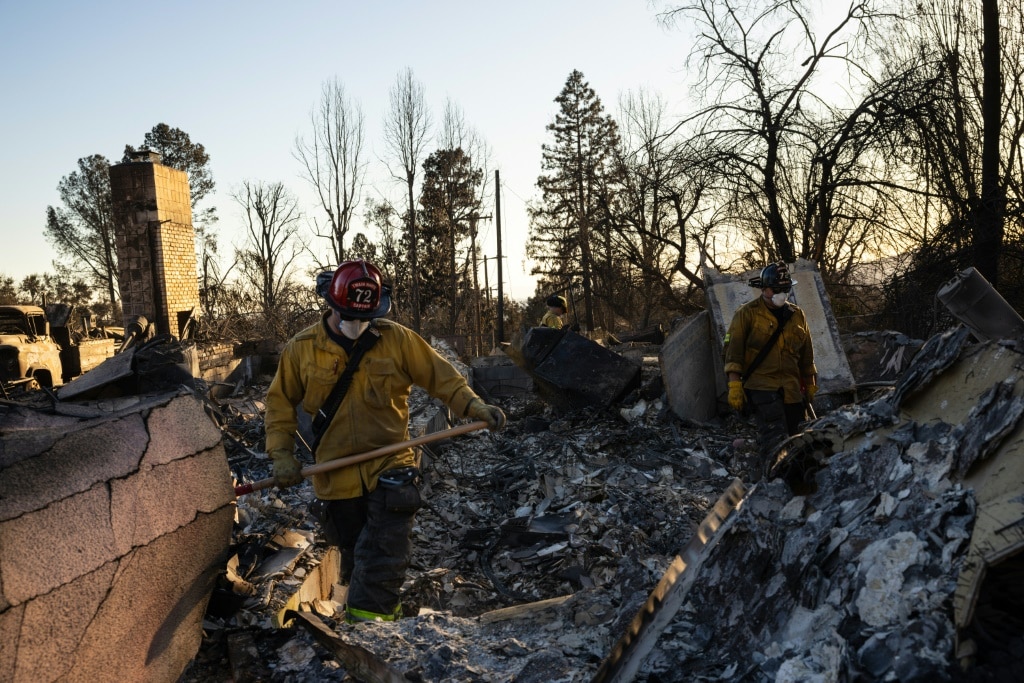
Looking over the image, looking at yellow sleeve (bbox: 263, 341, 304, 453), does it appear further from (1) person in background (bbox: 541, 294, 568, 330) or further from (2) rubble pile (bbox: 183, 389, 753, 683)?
(1) person in background (bbox: 541, 294, 568, 330)

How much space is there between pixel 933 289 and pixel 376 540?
997 cm

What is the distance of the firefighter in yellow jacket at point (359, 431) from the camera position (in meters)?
3.37

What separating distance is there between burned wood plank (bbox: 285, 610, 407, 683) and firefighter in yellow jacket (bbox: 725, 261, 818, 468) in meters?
3.45

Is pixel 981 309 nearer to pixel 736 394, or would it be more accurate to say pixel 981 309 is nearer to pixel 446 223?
pixel 736 394

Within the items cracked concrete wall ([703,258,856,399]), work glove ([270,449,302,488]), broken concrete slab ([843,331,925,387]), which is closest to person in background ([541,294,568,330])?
cracked concrete wall ([703,258,856,399])

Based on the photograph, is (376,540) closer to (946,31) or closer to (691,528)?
(691,528)

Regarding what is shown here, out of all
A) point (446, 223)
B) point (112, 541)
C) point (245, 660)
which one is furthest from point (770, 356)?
point (446, 223)

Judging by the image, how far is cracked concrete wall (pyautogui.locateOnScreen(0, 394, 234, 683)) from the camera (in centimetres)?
208

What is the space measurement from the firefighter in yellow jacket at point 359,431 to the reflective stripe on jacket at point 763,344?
2.83m

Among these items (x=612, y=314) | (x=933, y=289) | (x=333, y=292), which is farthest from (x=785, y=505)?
(x=612, y=314)

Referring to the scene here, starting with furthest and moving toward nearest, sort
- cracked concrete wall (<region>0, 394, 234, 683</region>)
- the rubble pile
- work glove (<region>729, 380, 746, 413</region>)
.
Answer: work glove (<region>729, 380, 746, 413</region>) → the rubble pile → cracked concrete wall (<region>0, 394, 234, 683</region>)

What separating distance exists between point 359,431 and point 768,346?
10.7 ft

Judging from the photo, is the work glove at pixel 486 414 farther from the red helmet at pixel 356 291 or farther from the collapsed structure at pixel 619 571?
the collapsed structure at pixel 619 571

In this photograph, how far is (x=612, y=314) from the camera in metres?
30.2
